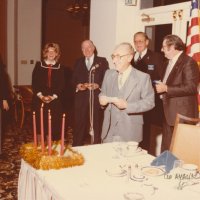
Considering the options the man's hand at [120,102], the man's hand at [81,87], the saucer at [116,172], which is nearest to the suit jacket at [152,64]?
the man's hand at [81,87]

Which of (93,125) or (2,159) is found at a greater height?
(93,125)

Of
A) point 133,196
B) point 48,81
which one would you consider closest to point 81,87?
point 48,81

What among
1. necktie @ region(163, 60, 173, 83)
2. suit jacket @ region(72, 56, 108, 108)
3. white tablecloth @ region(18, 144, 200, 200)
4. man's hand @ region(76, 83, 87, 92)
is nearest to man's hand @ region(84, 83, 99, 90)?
man's hand @ region(76, 83, 87, 92)

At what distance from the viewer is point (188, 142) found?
8.07 ft

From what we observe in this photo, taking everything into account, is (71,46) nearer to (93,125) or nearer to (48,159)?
(93,125)

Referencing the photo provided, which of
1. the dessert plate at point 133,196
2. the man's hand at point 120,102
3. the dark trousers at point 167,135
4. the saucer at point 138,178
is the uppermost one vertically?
the man's hand at point 120,102

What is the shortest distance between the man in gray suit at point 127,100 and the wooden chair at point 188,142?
0.45m

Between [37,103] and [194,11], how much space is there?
2156 mm

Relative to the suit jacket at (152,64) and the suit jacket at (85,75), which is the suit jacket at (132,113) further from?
the suit jacket at (85,75)

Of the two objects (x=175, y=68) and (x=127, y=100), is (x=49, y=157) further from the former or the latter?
(x=175, y=68)

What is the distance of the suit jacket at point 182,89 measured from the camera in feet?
10.9

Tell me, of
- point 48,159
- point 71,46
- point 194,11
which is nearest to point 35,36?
point 71,46

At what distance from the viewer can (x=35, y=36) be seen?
8.52 metres

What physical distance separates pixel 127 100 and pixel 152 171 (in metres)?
1.00
